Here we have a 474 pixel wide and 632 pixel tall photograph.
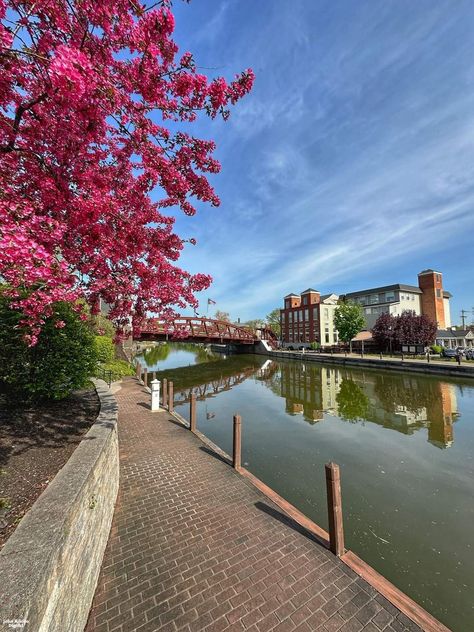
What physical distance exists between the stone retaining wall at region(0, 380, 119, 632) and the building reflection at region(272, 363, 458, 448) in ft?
30.9

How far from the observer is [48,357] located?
236 inches

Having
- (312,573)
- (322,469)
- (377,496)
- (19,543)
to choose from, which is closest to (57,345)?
(19,543)

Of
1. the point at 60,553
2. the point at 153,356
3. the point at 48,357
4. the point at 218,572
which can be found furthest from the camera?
the point at 153,356

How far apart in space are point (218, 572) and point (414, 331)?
40.7 metres

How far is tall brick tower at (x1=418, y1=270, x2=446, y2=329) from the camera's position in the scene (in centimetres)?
4912

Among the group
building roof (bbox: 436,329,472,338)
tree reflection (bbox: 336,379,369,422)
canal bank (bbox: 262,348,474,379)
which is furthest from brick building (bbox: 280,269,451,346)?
tree reflection (bbox: 336,379,369,422)

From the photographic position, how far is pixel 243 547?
3.84 metres

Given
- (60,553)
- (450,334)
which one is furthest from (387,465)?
(450,334)

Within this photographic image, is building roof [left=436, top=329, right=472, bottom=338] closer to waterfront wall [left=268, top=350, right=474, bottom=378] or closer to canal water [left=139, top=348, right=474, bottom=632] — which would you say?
waterfront wall [left=268, top=350, right=474, bottom=378]

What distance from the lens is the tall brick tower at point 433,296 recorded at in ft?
161

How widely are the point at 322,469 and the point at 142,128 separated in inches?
323

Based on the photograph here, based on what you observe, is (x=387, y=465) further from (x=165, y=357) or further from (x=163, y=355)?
(x=163, y=355)

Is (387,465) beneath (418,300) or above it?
beneath

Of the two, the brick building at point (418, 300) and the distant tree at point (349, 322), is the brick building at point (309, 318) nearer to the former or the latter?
the brick building at point (418, 300)
